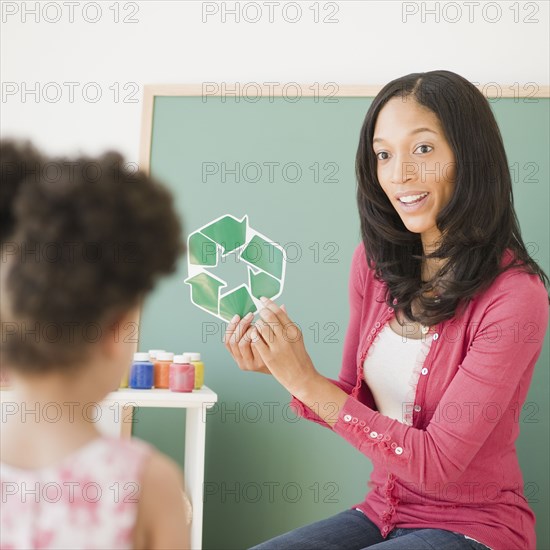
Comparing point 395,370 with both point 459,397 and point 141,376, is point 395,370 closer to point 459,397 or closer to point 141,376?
point 459,397

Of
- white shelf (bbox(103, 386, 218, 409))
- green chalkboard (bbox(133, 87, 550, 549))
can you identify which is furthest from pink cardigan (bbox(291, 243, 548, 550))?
green chalkboard (bbox(133, 87, 550, 549))

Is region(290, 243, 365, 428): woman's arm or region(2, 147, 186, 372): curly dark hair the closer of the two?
Answer: region(2, 147, 186, 372): curly dark hair

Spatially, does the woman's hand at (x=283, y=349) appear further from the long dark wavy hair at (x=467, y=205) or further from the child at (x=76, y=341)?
the child at (x=76, y=341)

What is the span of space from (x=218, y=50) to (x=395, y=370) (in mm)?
1070

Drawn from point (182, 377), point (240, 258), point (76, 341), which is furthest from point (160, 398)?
point (76, 341)

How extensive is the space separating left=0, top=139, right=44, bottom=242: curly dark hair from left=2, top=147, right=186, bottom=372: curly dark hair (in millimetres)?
17

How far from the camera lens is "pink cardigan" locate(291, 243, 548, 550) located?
1177 mm

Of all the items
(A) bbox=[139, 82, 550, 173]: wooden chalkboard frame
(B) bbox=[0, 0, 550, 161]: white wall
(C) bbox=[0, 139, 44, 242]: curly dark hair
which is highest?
(B) bbox=[0, 0, 550, 161]: white wall

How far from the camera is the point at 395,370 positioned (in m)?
1.35

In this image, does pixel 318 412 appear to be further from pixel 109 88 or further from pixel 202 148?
pixel 109 88

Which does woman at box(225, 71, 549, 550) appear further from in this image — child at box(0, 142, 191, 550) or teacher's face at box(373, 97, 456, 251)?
child at box(0, 142, 191, 550)

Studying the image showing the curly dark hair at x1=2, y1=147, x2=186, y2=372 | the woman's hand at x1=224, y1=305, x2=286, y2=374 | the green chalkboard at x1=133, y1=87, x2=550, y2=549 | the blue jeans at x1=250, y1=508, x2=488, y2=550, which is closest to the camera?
the curly dark hair at x1=2, y1=147, x2=186, y2=372

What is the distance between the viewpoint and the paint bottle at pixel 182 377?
1.66m

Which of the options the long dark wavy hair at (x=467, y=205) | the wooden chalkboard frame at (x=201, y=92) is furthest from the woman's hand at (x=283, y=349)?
the wooden chalkboard frame at (x=201, y=92)
